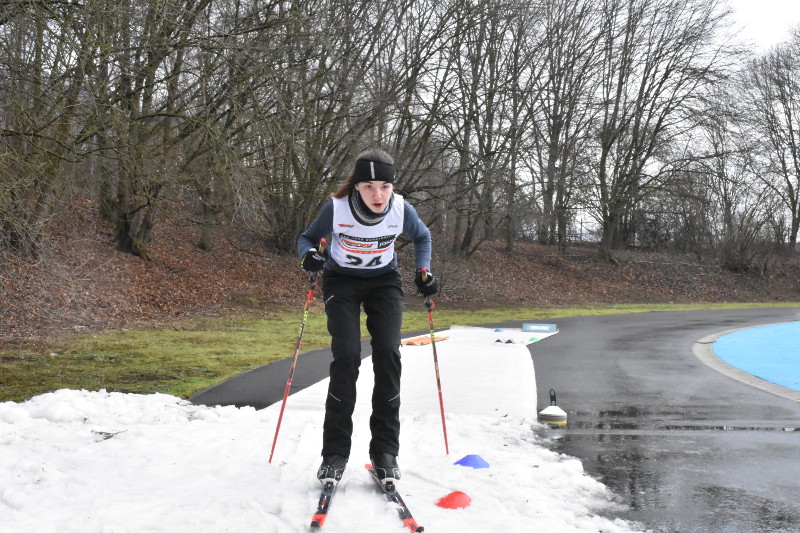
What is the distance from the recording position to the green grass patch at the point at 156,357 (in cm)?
833

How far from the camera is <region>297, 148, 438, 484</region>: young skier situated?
4.67 m

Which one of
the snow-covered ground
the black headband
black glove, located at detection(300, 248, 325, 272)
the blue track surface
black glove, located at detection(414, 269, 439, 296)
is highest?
the black headband

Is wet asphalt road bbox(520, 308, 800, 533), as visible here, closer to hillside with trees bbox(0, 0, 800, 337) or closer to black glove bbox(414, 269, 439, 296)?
black glove bbox(414, 269, 439, 296)

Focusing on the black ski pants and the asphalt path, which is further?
the black ski pants

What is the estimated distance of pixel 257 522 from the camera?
3760 millimetres

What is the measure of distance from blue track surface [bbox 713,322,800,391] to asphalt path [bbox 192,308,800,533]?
23.2 inches

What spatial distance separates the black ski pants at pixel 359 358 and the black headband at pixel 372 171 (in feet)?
2.12

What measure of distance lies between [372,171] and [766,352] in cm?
1053

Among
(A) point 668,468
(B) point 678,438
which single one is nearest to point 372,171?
(A) point 668,468

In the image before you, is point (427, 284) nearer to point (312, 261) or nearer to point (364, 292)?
point (364, 292)

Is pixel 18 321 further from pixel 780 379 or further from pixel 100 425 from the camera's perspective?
pixel 780 379

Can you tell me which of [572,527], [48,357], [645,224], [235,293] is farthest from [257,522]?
[645,224]

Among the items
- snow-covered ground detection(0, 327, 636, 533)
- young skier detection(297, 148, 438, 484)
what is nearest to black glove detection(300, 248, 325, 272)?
young skier detection(297, 148, 438, 484)

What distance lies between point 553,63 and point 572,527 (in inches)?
1064
